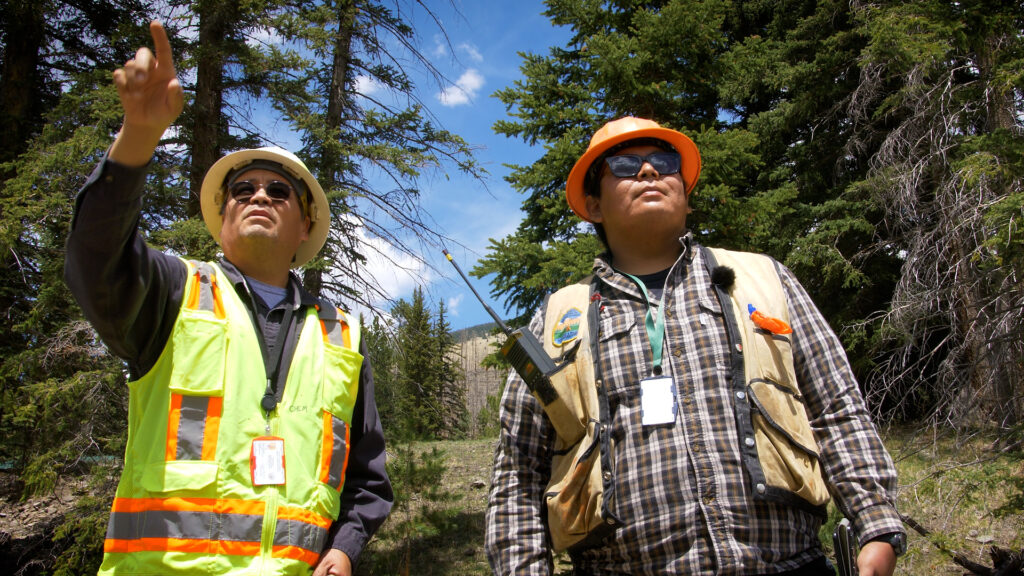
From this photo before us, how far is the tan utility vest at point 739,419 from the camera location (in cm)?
189

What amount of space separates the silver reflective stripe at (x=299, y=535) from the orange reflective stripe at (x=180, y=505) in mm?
133

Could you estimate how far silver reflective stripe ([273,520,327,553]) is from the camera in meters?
2.03

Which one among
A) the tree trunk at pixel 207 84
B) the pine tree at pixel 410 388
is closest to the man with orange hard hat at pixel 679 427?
the pine tree at pixel 410 388

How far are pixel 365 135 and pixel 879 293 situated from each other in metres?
12.8

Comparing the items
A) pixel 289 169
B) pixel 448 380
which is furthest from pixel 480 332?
pixel 289 169

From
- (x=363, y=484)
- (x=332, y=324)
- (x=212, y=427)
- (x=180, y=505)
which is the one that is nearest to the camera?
(x=180, y=505)

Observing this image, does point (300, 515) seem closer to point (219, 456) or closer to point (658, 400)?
point (219, 456)

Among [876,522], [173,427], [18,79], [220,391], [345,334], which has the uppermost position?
[18,79]

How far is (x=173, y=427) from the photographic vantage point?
200 centimetres

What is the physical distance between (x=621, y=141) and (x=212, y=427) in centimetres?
194

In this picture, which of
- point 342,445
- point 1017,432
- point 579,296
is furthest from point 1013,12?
point 342,445

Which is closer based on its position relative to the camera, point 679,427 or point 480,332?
point 679,427

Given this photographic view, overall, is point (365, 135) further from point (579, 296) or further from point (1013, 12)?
point (1013, 12)

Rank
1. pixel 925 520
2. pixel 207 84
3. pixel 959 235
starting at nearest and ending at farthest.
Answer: pixel 925 520, pixel 207 84, pixel 959 235
